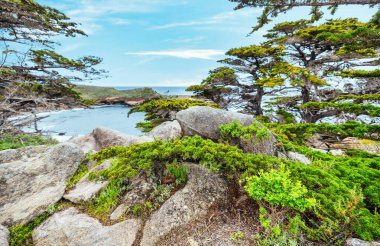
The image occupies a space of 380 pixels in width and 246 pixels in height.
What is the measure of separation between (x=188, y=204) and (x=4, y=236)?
265cm

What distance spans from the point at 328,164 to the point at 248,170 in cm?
211

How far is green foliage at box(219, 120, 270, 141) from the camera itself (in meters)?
4.08

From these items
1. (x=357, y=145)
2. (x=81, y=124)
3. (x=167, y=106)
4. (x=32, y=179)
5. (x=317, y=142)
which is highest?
(x=167, y=106)

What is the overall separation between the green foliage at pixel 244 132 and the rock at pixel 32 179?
137 inches

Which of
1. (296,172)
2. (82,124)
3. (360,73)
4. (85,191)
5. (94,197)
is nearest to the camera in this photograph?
(296,172)

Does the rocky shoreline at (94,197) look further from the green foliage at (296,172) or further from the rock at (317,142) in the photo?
the rock at (317,142)

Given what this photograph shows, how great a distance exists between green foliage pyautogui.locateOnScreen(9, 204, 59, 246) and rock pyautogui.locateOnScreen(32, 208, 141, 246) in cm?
11

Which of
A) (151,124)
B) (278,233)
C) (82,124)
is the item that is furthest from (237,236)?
(82,124)

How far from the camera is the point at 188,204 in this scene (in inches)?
115

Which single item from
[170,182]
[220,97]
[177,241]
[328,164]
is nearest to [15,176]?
[170,182]

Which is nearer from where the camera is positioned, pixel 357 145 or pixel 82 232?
pixel 82 232

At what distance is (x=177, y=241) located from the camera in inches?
97.7

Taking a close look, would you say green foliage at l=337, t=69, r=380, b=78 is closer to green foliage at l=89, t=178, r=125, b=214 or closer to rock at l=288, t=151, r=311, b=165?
rock at l=288, t=151, r=311, b=165

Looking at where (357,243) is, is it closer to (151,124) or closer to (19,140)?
(151,124)
